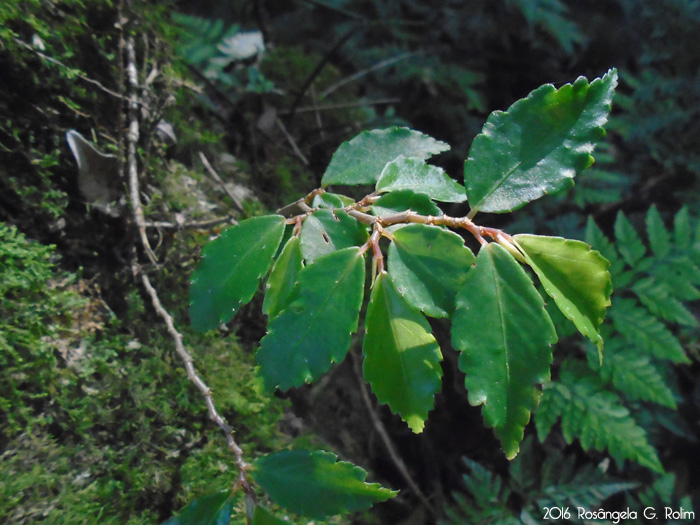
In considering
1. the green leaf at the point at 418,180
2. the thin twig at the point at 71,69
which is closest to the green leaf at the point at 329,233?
the green leaf at the point at 418,180

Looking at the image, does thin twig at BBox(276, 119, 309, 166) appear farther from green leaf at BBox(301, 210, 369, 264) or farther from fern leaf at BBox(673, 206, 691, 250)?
fern leaf at BBox(673, 206, 691, 250)

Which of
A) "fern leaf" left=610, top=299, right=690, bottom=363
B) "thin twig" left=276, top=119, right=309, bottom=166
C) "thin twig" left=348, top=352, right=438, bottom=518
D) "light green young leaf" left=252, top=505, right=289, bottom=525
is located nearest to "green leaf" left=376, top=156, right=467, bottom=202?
"light green young leaf" left=252, top=505, right=289, bottom=525

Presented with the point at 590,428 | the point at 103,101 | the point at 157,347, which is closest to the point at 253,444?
the point at 157,347

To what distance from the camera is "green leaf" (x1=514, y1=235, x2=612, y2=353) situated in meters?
0.80

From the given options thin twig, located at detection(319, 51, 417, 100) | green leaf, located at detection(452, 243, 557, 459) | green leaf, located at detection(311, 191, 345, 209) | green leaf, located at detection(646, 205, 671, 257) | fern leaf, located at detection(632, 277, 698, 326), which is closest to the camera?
green leaf, located at detection(452, 243, 557, 459)

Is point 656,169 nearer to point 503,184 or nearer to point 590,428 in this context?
point 590,428

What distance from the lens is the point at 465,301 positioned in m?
0.80

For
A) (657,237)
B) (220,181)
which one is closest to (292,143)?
(220,181)

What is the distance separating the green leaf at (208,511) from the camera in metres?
0.85

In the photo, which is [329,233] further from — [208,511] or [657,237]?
[657,237]

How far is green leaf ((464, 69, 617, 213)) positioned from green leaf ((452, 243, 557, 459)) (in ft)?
0.54

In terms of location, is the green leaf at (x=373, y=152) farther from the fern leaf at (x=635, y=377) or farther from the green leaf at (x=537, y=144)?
the fern leaf at (x=635, y=377)

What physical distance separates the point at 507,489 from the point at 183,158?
1.90m

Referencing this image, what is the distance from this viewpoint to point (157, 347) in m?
1.31
